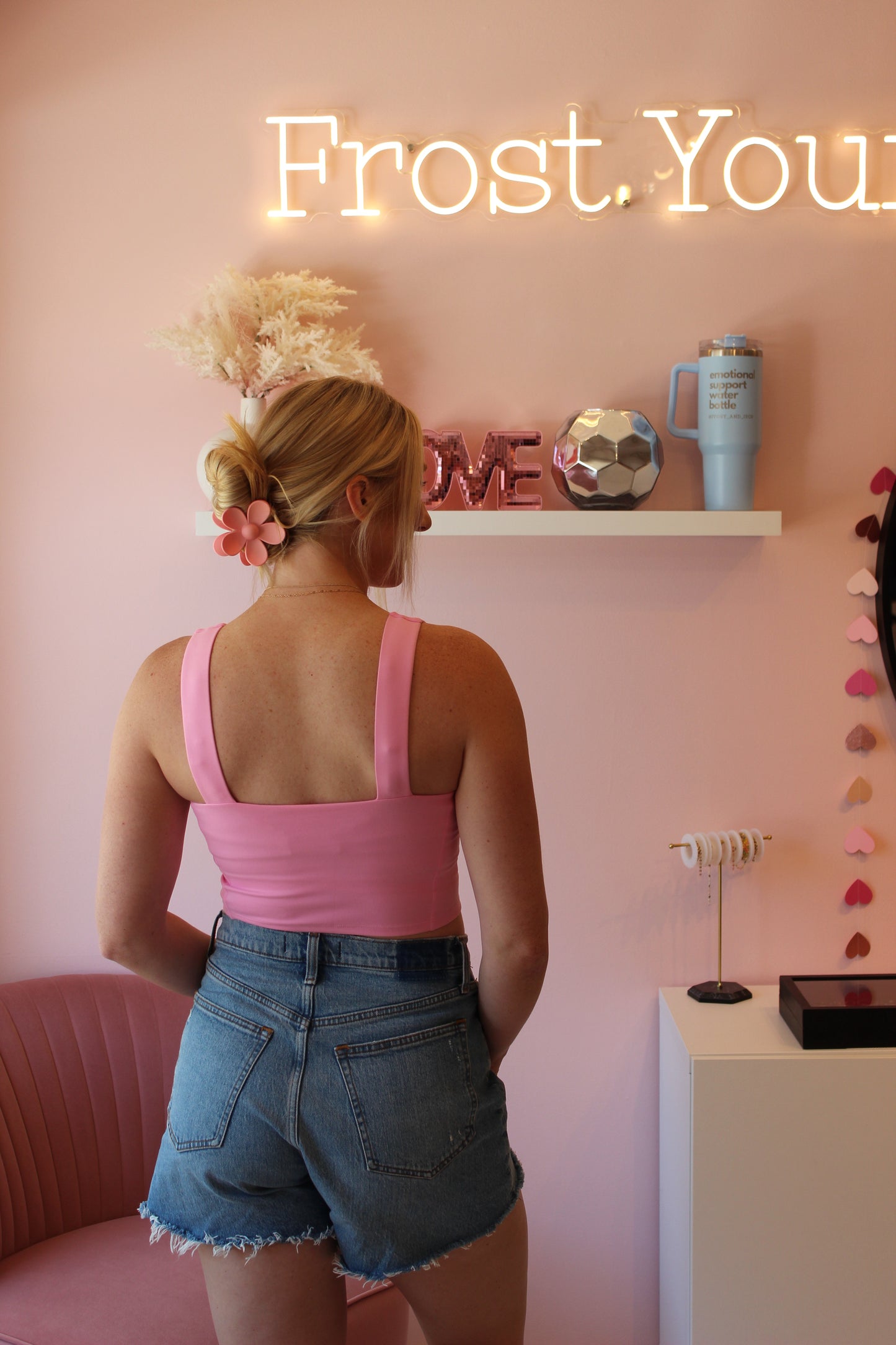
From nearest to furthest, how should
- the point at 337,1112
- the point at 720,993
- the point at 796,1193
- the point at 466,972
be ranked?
the point at 337,1112
the point at 466,972
the point at 796,1193
the point at 720,993

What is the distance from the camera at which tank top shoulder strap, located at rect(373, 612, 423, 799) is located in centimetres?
101

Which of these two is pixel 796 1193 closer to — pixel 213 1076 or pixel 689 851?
pixel 689 851

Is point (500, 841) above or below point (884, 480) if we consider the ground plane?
below

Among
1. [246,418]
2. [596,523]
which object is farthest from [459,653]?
[246,418]

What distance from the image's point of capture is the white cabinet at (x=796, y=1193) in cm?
181

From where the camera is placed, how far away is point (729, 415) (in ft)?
6.29

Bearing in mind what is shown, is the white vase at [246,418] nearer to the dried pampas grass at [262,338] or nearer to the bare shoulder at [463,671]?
the dried pampas grass at [262,338]

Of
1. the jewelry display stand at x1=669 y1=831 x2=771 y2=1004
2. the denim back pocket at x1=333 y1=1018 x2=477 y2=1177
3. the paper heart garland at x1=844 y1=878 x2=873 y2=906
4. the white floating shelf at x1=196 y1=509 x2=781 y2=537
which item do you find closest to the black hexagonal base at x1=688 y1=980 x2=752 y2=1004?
the jewelry display stand at x1=669 y1=831 x2=771 y2=1004

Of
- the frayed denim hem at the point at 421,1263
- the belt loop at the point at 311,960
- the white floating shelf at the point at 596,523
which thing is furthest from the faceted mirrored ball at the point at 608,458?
the frayed denim hem at the point at 421,1263

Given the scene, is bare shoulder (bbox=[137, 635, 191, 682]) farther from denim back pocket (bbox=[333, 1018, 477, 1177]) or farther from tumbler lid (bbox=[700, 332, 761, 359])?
tumbler lid (bbox=[700, 332, 761, 359])

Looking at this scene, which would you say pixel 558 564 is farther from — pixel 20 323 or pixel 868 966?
pixel 20 323

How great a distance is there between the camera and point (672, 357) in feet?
6.68

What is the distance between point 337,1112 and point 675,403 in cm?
145

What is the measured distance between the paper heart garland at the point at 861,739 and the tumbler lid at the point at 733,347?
75cm
